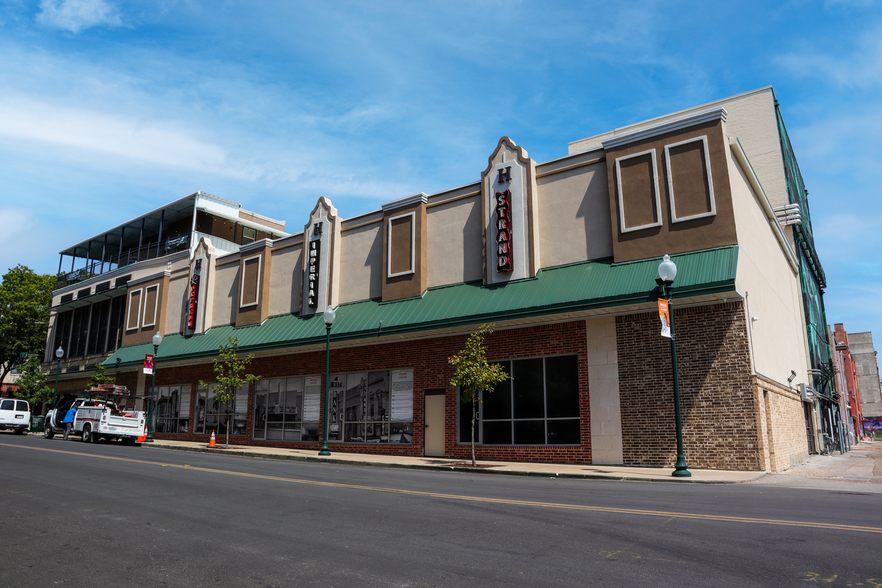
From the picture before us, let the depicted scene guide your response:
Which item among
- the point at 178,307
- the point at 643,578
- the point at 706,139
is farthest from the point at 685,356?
the point at 178,307

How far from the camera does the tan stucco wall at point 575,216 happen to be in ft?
64.7

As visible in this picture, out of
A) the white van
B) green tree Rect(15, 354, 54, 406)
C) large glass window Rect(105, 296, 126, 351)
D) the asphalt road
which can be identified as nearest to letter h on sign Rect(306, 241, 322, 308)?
the asphalt road

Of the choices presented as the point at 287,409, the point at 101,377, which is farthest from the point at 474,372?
the point at 101,377

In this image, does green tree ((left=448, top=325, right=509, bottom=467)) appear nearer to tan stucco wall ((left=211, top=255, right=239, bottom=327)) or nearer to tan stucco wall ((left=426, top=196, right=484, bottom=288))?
tan stucco wall ((left=426, top=196, right=484, bottom=288))

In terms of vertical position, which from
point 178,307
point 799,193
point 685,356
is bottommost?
point 685,356

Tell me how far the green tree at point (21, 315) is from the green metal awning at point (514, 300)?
3399 centimetres

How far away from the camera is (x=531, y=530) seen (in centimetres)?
737

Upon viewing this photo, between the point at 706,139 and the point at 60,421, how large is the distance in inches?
1244

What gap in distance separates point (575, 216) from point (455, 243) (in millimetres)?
4974

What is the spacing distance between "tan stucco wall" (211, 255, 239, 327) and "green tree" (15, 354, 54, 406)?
20.7m

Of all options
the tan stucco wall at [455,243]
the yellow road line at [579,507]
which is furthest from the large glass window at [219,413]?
the yellow road line at [579,507]

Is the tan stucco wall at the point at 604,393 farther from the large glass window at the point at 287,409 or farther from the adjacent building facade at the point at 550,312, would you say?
the large glass window at the point at 287,409

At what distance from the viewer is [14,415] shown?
34.6 metres

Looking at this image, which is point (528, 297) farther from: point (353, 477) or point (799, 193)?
point (799, 193)
